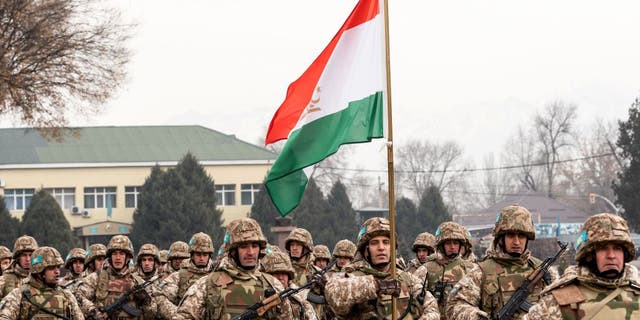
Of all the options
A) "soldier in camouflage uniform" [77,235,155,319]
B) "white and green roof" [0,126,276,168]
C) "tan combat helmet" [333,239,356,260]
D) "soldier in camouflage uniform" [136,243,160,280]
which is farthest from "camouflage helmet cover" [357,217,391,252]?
"white and green roof" [0,126,276,168]

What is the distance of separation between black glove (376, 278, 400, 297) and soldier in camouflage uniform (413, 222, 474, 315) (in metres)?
5.54

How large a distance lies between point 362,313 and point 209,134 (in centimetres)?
7738

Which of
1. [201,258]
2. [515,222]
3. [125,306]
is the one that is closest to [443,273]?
[201,258]

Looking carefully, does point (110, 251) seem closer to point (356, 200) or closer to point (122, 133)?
point (122, 133)

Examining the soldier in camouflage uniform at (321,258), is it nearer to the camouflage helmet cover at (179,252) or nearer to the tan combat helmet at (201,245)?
the camouflage helmet cover at (179,252)

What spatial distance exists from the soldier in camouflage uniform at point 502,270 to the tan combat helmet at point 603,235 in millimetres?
2174

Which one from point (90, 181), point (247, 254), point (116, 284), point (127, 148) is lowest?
point (116, 284)

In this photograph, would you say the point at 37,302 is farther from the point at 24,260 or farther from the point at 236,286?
the point at 24,260

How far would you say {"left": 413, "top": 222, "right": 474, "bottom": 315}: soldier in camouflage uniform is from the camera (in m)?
15.7

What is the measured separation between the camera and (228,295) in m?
11.3

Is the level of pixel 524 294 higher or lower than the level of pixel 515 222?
lower

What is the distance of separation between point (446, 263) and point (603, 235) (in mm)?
7637

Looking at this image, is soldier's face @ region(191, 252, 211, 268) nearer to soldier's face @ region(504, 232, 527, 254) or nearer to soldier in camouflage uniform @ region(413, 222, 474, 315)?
soldier in camouflage uniform @ region(413, 222, 474, 315)

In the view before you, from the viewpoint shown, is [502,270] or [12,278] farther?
[12,278]
